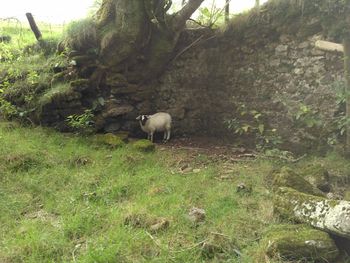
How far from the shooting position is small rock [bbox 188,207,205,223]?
13.5 ft

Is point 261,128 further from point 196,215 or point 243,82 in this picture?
point 196,215

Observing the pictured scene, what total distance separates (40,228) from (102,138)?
9.97 ft

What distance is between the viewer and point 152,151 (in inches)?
266

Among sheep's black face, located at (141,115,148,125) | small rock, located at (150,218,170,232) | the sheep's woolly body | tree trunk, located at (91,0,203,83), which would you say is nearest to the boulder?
small rock, located at (150,218,170,232)

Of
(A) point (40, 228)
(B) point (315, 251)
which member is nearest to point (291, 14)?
(B) point (315, 251)

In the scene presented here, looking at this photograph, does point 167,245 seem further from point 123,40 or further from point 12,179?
point 123,40

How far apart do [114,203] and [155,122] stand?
2.95m

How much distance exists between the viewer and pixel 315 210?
3.57m

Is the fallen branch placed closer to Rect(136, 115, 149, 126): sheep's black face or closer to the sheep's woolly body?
the sheep's woolly body

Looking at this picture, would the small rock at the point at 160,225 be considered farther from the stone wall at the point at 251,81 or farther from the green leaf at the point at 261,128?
the stone wall at the point at 251,81

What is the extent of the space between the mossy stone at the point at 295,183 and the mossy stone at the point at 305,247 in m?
0.92

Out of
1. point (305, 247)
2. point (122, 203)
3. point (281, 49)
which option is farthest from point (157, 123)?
point (305, 247)

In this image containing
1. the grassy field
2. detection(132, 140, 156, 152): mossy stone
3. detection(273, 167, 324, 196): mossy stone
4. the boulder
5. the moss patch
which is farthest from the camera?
detection(132, 140, 156, 152): mossy stone

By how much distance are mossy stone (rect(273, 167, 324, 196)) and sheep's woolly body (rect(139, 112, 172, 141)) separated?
3342mm
